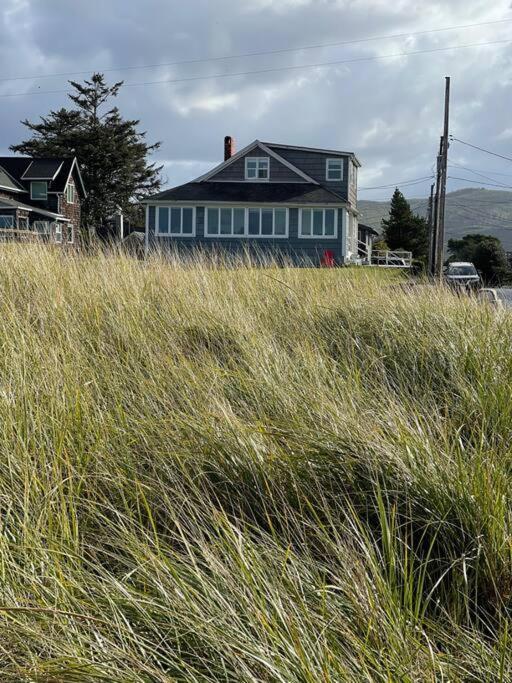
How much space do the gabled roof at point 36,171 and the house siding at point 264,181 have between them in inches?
512

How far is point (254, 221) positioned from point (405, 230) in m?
26.7

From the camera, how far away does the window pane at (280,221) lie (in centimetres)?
3319

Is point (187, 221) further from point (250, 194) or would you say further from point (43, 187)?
point (43, 187)

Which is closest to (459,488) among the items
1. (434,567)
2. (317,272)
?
(434,567)

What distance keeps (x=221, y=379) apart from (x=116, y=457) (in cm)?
105

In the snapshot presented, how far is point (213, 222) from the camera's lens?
33594 mm

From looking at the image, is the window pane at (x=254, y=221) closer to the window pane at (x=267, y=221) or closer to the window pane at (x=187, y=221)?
the window pane at (x=267, y=221)

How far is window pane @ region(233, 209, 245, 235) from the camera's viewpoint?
33.4 meters

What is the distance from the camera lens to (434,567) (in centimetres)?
245

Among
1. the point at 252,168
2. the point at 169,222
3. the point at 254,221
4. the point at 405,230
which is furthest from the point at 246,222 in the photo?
the point at 405,230

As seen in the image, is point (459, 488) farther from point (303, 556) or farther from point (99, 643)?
point (99, 643)

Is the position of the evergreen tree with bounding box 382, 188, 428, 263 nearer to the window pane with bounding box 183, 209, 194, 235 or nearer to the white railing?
the white railing

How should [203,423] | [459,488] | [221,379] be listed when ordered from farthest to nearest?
[221,379], [203,423], [459,488]

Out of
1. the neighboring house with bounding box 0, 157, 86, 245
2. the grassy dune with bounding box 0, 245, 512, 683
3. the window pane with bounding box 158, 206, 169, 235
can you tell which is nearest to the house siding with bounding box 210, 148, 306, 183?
the window pane with bounding box 158, 206, 169, 235
